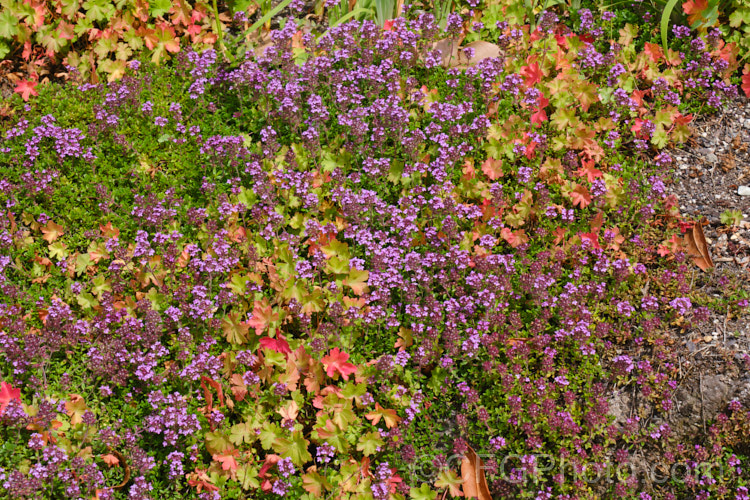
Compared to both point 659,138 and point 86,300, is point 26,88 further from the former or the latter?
point 659,138

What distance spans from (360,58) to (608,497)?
4.31 meters

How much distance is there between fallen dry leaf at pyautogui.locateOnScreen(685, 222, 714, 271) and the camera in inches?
201

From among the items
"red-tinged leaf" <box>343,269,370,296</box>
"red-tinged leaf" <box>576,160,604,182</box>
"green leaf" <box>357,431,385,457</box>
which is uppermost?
"red-tinged leaf" <box>576,160,604,182</box>

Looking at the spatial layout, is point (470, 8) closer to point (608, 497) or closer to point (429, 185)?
point (429, 185)

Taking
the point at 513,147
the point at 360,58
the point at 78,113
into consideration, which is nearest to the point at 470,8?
the point at 360,58

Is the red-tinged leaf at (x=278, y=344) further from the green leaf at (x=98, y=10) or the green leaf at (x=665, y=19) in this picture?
the green leaf at (x=665, y=19)

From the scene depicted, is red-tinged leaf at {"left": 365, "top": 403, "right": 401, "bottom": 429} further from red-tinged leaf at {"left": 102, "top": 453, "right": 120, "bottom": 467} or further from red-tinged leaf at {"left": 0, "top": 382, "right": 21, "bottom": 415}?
red-tinged leaf at {"left": 0, "top": 382, "right": 21, "bottom": 415}

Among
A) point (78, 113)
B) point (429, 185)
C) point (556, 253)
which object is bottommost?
point (556, 253)

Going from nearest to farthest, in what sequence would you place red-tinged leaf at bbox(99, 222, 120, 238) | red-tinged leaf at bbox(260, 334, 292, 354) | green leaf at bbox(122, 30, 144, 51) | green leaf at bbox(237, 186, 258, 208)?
red-tinged leaf at bbox(260, 334, 292, 354) → red-tinged leaf at bbox(99, 222, 120, 238) → green leaf at bbox(237, 186, 258, 208) → green leaf at bbox(122, 30, 144, 51)

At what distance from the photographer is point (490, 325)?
4.91m

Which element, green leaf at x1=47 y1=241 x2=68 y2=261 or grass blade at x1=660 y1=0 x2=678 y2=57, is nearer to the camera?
green leaf at x1=47 y1=241 x2=68 y2=261

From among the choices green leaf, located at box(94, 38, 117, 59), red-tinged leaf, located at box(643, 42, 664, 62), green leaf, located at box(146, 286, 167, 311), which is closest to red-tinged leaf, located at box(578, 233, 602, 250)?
red-tinged leaf, located at box(643, 42, 664, 62)

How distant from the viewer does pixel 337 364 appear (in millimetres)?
4590

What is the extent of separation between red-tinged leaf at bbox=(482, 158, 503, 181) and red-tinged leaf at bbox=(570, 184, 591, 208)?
0.62m
